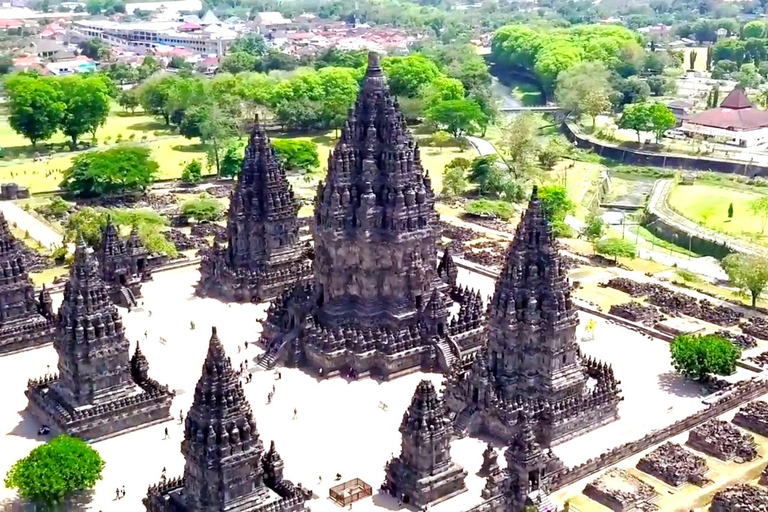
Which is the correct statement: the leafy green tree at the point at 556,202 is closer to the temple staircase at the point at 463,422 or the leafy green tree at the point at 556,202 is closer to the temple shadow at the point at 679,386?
the temple shadow at the point at 679,386

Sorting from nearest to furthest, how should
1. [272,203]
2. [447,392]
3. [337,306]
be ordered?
[447,392]
[337,306]
[272,203]

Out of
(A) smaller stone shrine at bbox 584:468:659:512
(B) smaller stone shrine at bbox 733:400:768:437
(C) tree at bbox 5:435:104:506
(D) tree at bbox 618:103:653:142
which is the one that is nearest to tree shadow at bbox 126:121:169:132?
(D) tree at bbox 618:103:653:142

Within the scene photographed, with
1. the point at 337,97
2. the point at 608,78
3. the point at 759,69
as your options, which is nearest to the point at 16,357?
the point at 337,97

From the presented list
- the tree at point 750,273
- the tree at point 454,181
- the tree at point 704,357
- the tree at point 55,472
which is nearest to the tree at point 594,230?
the tree at point 750,273

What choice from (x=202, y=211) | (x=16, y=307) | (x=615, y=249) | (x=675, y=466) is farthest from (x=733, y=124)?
(x=16, y=307)

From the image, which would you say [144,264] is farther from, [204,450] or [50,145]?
[50,145]

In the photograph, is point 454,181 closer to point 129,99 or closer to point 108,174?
point 108,174
